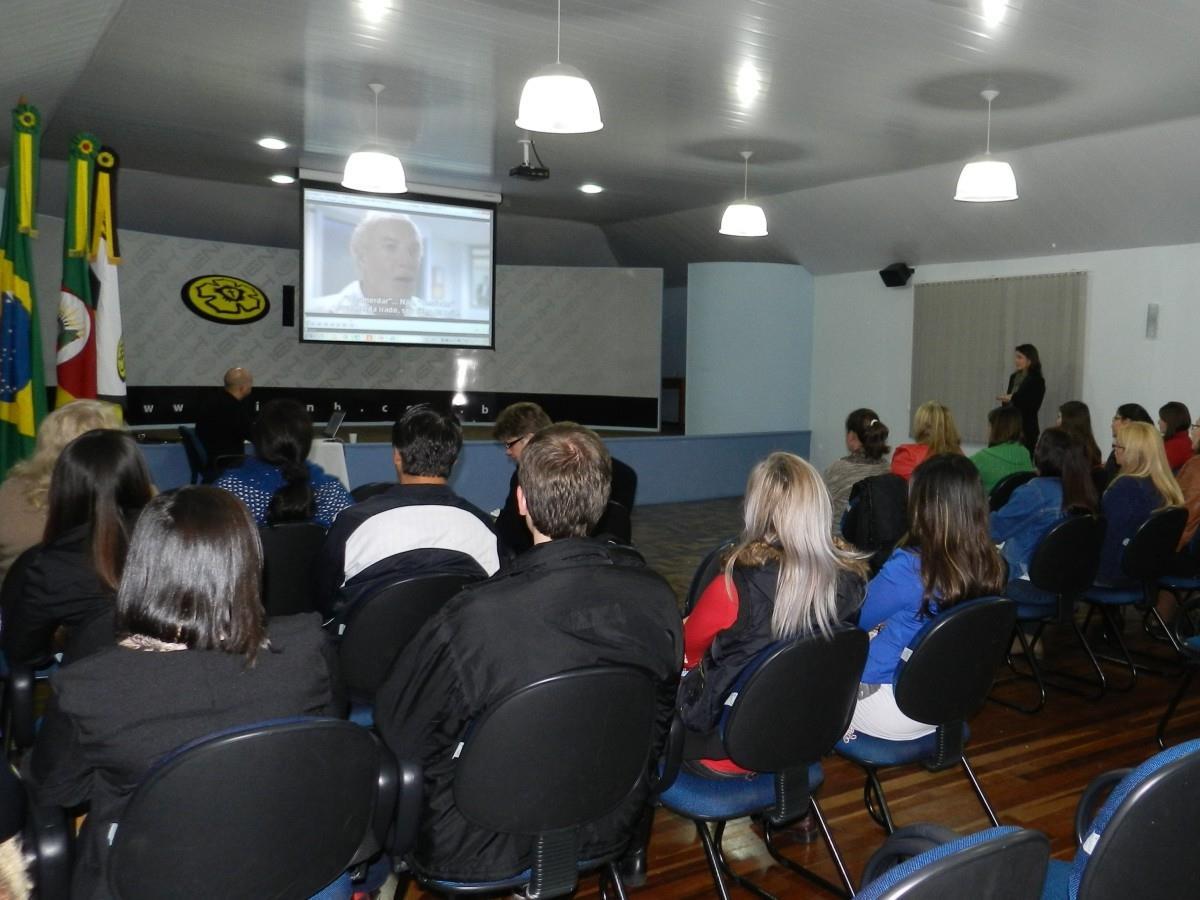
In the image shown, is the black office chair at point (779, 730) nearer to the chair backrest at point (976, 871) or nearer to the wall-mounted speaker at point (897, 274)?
the chair backrest at point (976, 871)

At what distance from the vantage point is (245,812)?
1508 mm

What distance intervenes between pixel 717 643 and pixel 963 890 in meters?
1.29

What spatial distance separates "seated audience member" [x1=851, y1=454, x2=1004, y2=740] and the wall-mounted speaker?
7.78 meters

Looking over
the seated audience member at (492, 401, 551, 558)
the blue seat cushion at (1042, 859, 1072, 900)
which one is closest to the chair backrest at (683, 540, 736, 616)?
the seated audience member at (492, 401, 551, 558)

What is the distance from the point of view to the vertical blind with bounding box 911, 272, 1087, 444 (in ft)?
28.7

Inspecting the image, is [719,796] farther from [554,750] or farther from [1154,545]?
[1154,545]

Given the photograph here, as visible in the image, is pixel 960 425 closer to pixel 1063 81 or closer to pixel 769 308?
pixel 769 308

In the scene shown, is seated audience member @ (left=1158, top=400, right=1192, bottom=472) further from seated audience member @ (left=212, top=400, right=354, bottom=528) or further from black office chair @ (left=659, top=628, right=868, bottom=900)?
seated audience member @ (left=212, top=400, right=354, bottom=528)

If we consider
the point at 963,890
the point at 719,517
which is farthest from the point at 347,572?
the point at 719,517

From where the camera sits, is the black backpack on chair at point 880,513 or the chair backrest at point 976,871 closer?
the chair backrest at point 976,871

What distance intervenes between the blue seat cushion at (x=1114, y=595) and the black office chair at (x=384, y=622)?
310cm

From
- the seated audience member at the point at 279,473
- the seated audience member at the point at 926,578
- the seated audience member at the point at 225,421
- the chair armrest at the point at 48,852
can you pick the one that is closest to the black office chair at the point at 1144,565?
the seated audience member at the point at 926,578

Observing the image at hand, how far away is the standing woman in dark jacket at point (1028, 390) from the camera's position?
8.32 meters

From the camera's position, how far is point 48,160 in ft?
29.2
